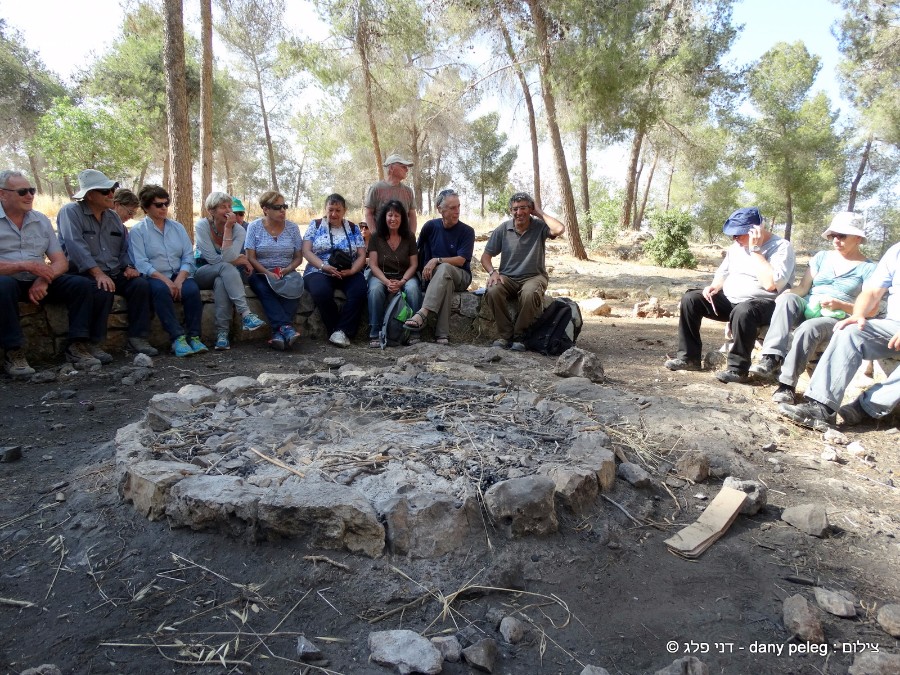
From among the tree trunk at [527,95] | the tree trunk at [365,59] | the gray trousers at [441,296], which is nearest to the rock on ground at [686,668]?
the gray trousers at [441,296]

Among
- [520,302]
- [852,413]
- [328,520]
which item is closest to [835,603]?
[328,520]

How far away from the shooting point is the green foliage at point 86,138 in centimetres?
1452

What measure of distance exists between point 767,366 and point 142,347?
5.33 meters

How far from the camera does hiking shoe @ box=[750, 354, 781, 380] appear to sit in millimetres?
4504

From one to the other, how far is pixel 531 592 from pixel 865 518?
1793mm

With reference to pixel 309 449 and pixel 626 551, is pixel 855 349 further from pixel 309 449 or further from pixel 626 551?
pixel 309 449

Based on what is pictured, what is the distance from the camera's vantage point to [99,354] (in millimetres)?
4766

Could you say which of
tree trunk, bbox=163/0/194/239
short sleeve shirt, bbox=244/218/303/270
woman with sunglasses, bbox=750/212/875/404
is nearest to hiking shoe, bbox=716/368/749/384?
woman with sunglasses, bbox=750/212/875/404

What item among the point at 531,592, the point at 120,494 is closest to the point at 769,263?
the point at 531,592

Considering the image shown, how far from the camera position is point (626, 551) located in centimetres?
231

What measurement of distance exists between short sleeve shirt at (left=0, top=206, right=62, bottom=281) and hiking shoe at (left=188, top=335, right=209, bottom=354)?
126 centimetres

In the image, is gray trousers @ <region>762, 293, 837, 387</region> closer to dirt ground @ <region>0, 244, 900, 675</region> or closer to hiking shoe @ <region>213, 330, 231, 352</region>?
dirt ground @ <region>0, 244, 900, 675</region>

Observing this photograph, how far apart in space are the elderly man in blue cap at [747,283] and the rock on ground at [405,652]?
3.90 meters

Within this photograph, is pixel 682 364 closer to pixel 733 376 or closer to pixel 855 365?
pixel 733 376
